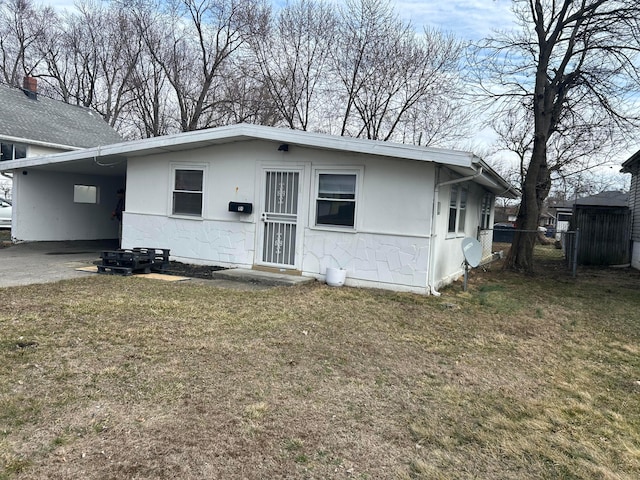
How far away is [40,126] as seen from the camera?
18.7 m

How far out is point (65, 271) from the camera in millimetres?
8273

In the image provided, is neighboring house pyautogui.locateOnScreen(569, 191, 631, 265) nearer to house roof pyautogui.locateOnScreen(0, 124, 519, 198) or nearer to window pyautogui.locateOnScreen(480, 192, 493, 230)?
window pyautogui.locateOnScreen(480, 192, 493, 230)

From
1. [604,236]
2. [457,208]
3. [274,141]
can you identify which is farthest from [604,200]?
[274,141]

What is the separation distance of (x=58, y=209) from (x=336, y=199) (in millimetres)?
9366

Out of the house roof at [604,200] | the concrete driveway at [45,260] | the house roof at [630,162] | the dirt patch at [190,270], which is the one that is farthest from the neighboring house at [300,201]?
the house roof at [604,200]

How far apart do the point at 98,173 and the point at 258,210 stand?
24.4ft

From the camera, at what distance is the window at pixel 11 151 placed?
690 inches

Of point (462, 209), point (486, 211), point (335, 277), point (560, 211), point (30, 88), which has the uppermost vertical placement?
point (30, 88)

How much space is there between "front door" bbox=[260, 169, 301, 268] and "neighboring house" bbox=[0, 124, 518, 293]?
19 millimetres

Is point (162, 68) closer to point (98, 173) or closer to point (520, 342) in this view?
point (98, 173)

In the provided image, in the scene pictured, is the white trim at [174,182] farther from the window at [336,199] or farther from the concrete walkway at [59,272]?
the window at [336,199]

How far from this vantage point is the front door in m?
8.46

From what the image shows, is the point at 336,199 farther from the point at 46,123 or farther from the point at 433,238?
the point at 46,123

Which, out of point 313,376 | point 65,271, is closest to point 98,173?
point 65,271
